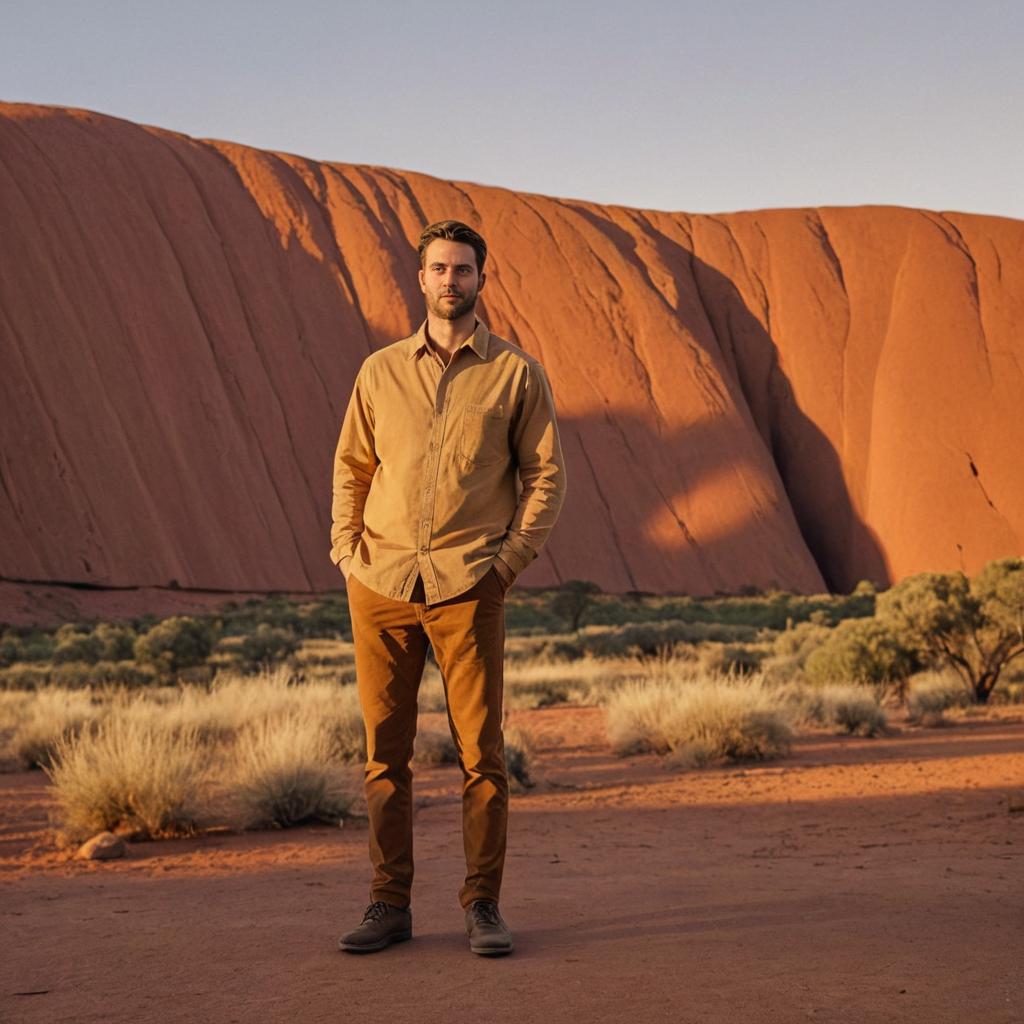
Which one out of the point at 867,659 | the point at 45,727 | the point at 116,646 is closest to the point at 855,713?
the point at 867,659

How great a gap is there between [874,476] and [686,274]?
11.9 m

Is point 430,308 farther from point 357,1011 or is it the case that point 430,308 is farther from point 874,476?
point 874,476

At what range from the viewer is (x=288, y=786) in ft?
25.0

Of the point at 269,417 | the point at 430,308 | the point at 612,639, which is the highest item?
the point at 269,417

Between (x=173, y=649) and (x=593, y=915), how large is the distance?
15.5 metres

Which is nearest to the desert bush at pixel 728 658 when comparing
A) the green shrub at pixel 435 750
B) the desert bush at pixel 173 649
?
the green shrub at pixel 435 750

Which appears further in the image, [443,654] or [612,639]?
[612,639]

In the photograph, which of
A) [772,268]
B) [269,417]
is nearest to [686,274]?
[772,268]

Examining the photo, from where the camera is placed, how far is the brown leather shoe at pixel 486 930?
3.54m

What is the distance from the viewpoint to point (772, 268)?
51.6m

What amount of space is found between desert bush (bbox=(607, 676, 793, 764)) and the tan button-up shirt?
21.8 feet

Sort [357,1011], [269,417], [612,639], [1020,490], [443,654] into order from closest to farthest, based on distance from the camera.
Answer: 1. [357,1011]
2. [443,654]
3. [612,639]
4. [269,417]
5. [1020,490]

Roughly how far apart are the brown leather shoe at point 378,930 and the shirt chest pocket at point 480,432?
1.40 metres

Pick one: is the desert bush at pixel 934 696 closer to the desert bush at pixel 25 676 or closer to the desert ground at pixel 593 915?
the desert ground at pixel 593 915
